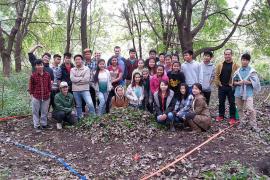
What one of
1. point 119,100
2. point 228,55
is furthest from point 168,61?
point 119,100

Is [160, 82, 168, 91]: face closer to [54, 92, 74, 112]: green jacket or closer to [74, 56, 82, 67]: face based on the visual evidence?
[74, 56, 82, 67]: face

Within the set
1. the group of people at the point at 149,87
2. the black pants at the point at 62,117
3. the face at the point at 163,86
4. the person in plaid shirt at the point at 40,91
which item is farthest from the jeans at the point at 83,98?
the face at the point at 163,86

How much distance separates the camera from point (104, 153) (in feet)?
23.2

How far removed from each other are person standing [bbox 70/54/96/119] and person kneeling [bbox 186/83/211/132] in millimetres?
2851

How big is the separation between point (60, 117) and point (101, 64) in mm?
1827

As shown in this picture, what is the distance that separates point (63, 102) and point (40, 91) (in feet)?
2.21

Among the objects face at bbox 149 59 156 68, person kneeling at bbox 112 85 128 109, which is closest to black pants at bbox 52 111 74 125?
person kneeling at bbox 112 85 128 109

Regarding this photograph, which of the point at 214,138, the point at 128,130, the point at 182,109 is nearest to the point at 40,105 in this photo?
the point at 128,130

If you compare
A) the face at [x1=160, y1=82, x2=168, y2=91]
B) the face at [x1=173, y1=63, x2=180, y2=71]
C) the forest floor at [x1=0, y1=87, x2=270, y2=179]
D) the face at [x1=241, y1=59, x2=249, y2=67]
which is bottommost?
the forest floor at [x1=0, y1=87, x2=270, y2=179]

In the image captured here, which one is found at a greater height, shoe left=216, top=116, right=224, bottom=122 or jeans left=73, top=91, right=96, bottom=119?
jeans left=73, top=91, right=96, bottom=119

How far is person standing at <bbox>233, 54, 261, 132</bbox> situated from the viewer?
7809 mm

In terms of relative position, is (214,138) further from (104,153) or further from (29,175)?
(29,175)

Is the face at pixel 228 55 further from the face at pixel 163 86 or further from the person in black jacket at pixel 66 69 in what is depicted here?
the person in black jacket at pixel 66 69

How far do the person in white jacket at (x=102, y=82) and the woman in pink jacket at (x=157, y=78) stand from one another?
1247 mm
